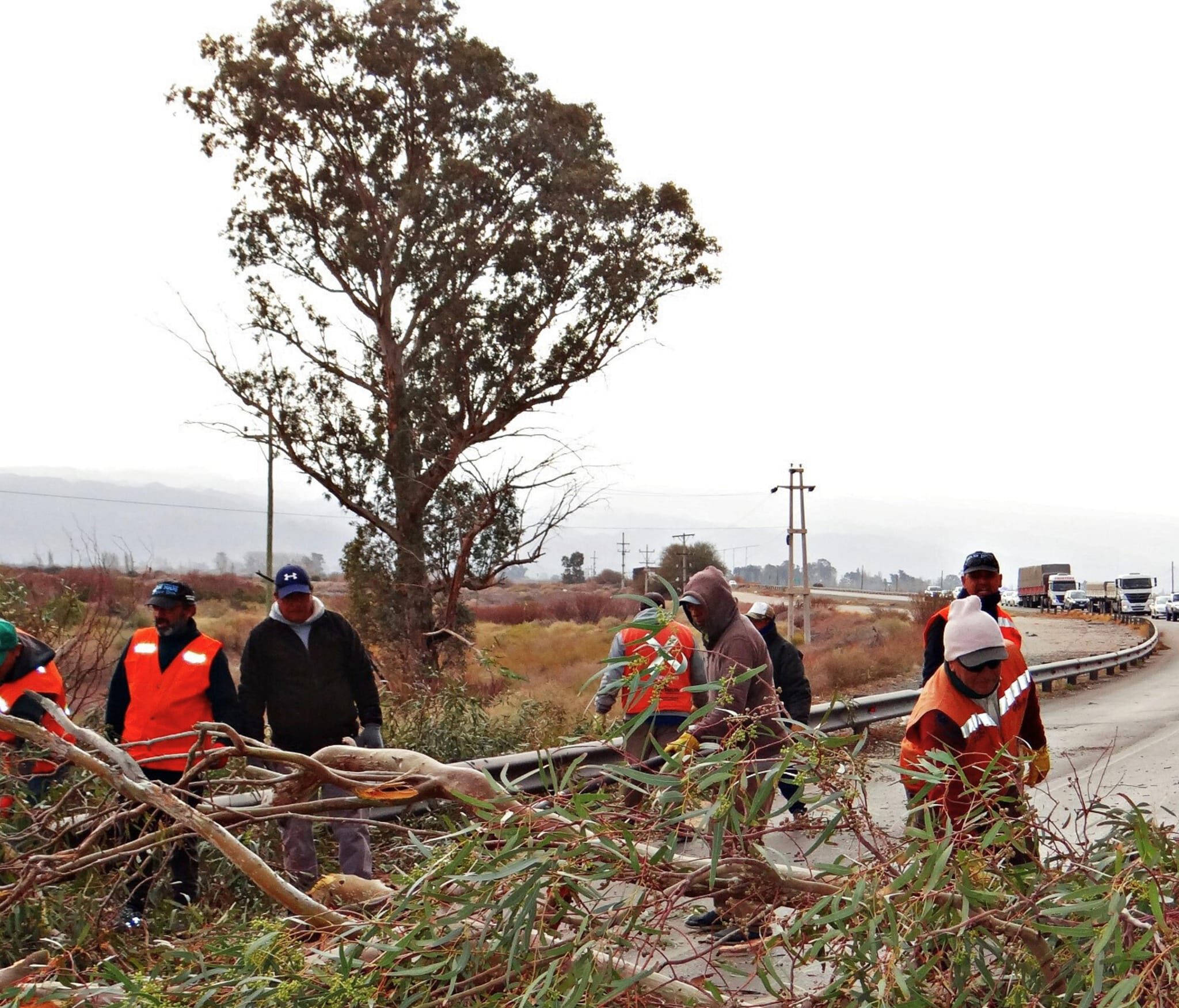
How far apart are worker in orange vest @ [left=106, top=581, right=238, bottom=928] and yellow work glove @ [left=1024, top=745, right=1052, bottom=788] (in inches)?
143

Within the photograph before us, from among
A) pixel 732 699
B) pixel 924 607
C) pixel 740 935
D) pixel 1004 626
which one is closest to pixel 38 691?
pixel 740 935

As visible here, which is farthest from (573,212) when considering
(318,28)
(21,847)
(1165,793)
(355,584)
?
(21,847)

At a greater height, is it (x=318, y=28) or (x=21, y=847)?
(x=318, y=28)

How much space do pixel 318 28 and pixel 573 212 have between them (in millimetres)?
6339

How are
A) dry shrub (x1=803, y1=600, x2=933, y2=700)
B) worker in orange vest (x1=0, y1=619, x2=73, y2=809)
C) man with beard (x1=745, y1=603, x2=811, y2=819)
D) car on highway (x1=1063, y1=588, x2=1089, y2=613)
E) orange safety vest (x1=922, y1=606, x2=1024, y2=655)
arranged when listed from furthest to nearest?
car on highway (x1=1063, y1=588, x2=1089, y2=613), dry shrub (x1=803, y1=600, x2=933, y2=700), man with beard (x1=745, y1=603, x2=811, y2=819), worker in orange vest (x1=0, y1=619, x2=73, y2=809), orange safety vest (x1=922, y1=606, x2=1024, y2=655)

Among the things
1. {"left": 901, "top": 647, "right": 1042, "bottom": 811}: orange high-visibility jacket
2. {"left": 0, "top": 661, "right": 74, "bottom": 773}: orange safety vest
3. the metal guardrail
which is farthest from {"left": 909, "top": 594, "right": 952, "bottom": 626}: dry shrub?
{"left": 0, "top": 661, "right": 74, "bottom": 773}: orange safety vest

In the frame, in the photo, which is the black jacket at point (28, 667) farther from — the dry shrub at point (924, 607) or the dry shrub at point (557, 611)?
the dry shrub at point (557, 611)

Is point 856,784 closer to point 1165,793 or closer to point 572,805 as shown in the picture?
point 572,805

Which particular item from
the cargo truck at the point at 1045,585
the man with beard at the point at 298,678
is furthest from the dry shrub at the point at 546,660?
the cargo truck at the point at 1045,585

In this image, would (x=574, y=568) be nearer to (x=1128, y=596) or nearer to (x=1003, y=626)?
(x=1128, y=596)

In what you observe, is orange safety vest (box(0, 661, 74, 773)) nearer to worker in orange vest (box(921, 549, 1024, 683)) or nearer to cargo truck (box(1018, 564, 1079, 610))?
worker in orange vest (box(921, 549, 1024, 683))

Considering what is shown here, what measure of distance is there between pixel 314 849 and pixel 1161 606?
77.7 meters

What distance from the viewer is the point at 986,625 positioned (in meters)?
3.85

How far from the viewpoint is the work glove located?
19.2ft
